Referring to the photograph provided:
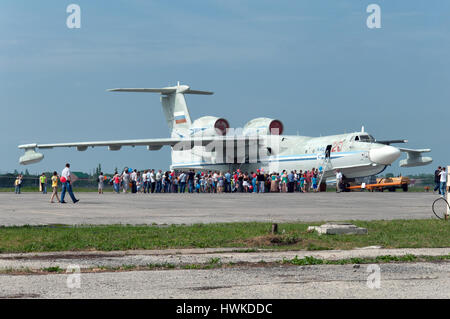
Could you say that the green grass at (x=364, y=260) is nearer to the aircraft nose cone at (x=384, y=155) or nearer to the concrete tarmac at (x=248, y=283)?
A: the concrete tarmac at (x=248, y=283)

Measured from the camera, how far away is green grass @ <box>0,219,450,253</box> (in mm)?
12047

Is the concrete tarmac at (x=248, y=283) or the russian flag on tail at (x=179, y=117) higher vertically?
the russian flag on tail at (x=179, y=117)

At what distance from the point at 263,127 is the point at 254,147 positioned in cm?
156

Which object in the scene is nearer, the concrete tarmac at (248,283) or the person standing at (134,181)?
the concrete tarmac at (248,283)

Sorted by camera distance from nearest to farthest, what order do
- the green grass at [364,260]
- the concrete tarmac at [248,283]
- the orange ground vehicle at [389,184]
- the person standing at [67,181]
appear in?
the concrete tarmac at [248,283] < the green grass at [364,260] < the person standing at [67,181] < the orange ground vehicle at [389,184]

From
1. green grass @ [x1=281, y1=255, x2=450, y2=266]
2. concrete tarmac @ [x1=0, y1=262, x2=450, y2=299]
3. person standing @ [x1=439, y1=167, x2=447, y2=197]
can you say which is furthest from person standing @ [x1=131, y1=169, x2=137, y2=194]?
concrete tarmac @ [x1=0, y1=262, x2=450, y2=299]

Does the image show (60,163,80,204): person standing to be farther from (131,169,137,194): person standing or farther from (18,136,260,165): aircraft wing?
(18,136,260,165): aircraft wing

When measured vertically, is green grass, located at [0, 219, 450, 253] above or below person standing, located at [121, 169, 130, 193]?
below

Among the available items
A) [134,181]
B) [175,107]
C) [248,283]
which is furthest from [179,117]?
[248,283]

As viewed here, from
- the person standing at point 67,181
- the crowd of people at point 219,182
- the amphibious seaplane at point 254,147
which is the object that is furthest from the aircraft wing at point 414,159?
the person standing at point 67,181

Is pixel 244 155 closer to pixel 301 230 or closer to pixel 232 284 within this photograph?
pixel 301 230

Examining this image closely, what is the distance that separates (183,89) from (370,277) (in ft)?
159

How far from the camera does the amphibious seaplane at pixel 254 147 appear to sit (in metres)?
40.8
